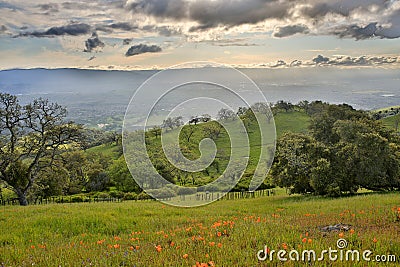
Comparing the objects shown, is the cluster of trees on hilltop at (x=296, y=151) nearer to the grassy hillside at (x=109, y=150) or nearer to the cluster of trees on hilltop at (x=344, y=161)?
the cluster of trees on hilltop at (x=344, y=161)

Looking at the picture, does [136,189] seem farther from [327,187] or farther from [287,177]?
[327,187]

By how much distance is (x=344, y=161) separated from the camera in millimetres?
33500

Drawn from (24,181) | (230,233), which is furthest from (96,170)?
(230,233)

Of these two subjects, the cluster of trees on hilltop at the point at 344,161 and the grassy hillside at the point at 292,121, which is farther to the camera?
the grassy hillside at the point at 292,121

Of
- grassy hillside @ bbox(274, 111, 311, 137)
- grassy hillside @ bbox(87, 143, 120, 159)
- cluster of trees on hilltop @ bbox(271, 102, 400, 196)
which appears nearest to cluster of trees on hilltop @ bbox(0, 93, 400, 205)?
cluster of trees on hilltop @ bbox(271, 102, 400, 196)

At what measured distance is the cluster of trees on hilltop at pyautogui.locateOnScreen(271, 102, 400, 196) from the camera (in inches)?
1286

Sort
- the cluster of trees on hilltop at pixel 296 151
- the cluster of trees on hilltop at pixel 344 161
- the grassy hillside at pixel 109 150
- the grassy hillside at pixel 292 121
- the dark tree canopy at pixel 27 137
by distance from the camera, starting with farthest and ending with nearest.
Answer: the grassy hillside at pixel 292 121, the grassy hillside at pixel 109 150, the dark tree canopy at pixel 27 137, the cluster of trees on hilltop at pixel 296 151, the cluster of trees on hilltop at pixel 344 161

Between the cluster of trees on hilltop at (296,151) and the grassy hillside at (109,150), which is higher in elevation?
the cluster of trees on hilltop at (296,151)

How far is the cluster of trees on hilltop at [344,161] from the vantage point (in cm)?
3266

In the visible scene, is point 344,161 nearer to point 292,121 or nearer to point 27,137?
point 27,137

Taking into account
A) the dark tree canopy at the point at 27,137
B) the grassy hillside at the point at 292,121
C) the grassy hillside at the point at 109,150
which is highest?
the dark tree canopy at the point at 27,137

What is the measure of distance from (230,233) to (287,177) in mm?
29912

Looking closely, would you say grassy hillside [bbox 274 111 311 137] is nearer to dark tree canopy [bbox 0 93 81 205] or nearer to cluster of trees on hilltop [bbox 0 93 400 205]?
cluster of trees on hilltop [bbox 0 93 400 205]

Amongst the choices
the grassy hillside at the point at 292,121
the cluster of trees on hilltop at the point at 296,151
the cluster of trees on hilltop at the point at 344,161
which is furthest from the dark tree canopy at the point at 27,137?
the grassy hillside at the point at 292,121
